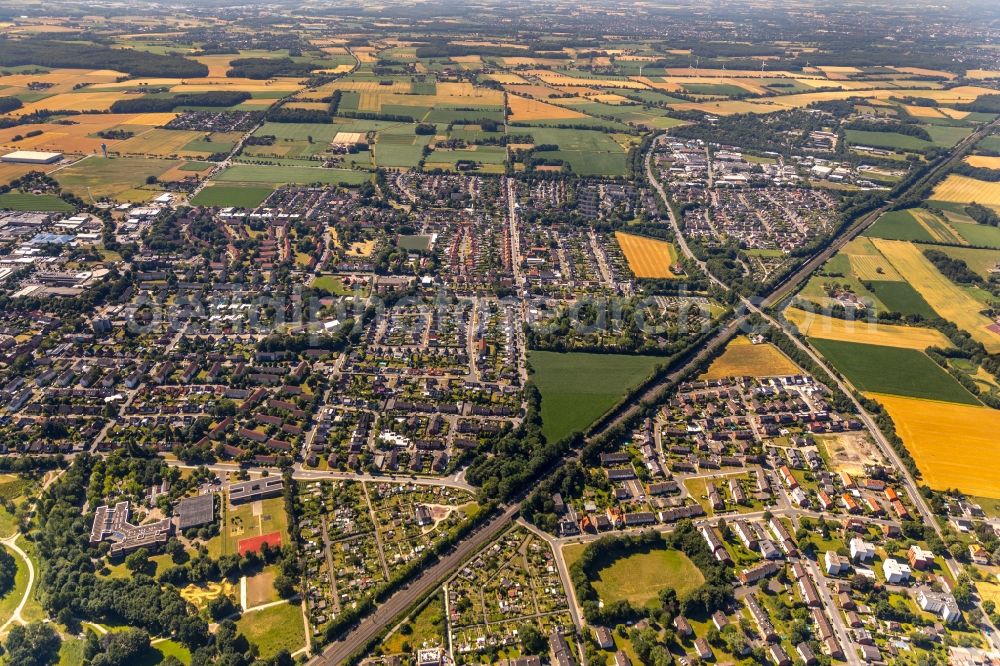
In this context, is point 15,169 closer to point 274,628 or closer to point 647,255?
point 274,628

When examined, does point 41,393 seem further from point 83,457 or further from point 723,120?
point 723,120

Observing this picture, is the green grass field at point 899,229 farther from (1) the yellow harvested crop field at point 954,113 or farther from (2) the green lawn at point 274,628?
(2) the green lawn at point 274,628

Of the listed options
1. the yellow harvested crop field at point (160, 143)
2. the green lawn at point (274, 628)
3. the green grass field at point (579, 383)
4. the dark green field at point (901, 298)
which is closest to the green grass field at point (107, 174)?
the yellow harvested crop field at point (160, 143)

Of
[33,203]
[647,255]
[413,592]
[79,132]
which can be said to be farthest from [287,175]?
[413,592]

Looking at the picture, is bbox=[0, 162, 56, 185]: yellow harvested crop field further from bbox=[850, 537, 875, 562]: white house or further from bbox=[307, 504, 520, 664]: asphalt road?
bbox=[850, 537, 875, 562]: white house

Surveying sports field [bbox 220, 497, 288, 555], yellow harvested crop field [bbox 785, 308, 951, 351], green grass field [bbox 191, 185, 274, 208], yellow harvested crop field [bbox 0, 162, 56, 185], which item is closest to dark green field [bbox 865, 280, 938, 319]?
yellow harvested crop field [bbox 785, 308, 951, 351]

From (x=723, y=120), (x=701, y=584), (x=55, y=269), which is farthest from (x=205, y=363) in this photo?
(x=723, y=120)

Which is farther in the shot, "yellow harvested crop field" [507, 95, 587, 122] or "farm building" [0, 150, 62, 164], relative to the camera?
"yellow harvested crop field" [507, 95, 587, 122]
